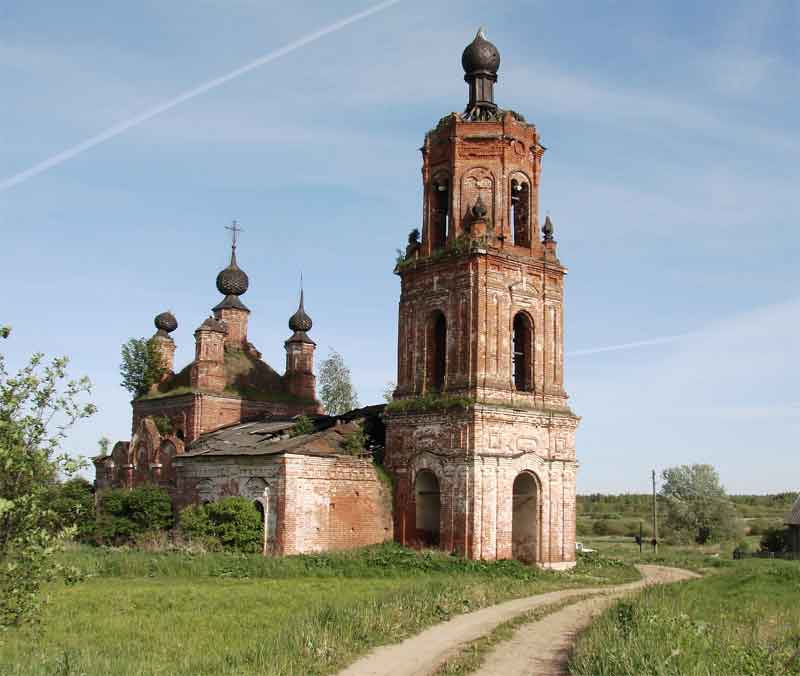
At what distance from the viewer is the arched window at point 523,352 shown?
93.1ft

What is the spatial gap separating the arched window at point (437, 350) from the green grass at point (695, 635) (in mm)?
10653

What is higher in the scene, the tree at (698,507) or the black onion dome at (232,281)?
the black onion dome at (232,281)

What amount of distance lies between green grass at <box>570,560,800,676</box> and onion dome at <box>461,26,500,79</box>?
58.1 ft

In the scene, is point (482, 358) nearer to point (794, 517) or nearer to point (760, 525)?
point (794, 517)

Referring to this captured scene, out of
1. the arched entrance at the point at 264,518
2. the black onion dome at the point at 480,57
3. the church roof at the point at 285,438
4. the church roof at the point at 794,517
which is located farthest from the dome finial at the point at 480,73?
the church roof at the point at 794,517

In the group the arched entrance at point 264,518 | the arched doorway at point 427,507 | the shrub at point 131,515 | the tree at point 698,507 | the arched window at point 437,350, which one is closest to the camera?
the arched entrance at point 264,518

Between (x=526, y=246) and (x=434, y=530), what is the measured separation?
9335mm

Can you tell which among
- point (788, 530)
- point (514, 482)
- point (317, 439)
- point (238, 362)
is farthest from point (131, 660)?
point (788, 530)

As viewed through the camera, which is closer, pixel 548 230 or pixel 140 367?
pixel 548 230

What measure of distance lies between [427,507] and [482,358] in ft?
17.5

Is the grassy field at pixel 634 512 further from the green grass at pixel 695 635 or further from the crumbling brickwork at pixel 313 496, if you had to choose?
the green grass at pixel 695 635

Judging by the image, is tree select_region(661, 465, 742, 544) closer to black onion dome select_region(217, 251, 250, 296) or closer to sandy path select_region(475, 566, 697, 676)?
black onion dome select_region(217, 251, 250, 296)

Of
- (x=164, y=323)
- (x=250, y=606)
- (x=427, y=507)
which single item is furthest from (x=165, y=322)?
(x=250, y=606)

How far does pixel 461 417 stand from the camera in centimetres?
2648
